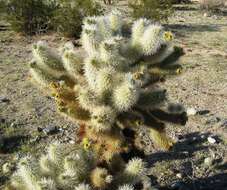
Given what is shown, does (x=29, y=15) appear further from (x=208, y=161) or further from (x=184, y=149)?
(x=208, y=161)

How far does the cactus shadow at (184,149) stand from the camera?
619cm

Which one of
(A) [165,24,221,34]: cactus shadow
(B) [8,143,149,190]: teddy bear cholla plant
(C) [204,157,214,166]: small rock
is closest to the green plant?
(A) [165,24,221,34]: cactus shadow

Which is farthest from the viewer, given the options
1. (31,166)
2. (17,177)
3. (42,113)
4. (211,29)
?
(211,29)

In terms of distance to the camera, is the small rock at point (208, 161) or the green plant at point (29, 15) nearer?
the small rock at point (208, 161)

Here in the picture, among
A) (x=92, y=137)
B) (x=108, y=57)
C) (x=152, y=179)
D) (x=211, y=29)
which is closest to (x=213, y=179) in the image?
(x=152, y=179)

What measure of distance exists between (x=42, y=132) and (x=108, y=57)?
104 inches

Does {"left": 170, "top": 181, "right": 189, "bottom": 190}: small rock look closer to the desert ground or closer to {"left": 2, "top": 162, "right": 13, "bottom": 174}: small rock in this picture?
the desert ground

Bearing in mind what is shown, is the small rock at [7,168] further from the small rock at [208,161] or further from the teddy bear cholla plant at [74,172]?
the small rock at [208,161]

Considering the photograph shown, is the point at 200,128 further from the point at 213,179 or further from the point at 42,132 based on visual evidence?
the point at 42,132

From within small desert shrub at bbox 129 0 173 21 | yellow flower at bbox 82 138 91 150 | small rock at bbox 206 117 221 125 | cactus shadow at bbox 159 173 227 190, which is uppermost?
yellow flower at bbox 82 138 91 150


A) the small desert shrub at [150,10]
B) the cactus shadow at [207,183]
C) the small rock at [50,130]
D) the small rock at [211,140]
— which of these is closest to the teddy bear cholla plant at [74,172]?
the cactus shadow at [207,183]

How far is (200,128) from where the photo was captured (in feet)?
22.8

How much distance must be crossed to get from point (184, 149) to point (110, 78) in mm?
2568

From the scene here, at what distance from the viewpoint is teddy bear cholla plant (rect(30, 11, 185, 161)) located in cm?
421
